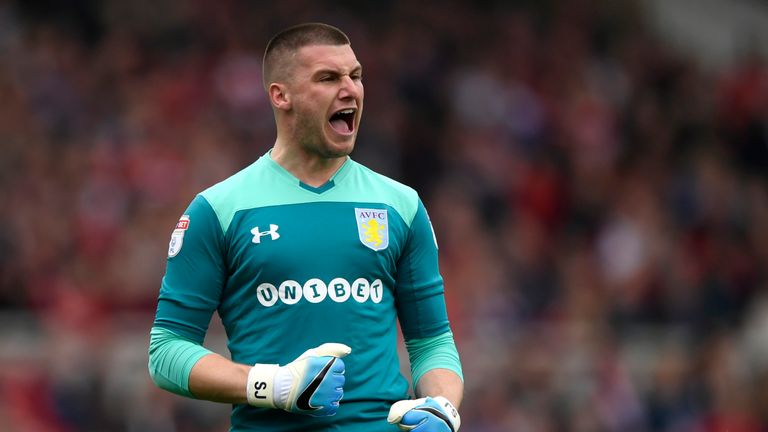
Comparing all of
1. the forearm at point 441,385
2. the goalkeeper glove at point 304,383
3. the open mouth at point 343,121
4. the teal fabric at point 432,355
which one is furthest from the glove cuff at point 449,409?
the open mouth at point 343,121

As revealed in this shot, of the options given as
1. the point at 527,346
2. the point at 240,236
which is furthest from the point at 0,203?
the point at 240,236

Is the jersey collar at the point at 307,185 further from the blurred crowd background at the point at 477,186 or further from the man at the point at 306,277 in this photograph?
the blurred crowd background at the point at 477,186

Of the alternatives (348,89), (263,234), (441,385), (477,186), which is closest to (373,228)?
(263,234)

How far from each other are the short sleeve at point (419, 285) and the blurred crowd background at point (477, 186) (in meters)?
5.73

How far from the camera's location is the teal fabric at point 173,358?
190 inches

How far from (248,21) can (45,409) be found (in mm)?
5893

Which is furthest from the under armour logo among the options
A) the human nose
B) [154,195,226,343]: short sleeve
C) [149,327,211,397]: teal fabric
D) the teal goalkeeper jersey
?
the human nose

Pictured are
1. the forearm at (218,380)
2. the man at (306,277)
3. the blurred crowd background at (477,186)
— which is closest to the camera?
the forearm at (218,380)

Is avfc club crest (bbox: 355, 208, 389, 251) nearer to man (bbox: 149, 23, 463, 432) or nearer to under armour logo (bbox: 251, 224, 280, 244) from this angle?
man (bbox: 149, 23, 463, 432)

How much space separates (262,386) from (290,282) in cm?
42

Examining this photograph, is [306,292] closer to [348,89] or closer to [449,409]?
[449,409]

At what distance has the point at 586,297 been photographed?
40.5 ft

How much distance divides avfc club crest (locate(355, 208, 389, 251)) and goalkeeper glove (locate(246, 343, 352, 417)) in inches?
18.7

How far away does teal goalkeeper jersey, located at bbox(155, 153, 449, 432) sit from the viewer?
492cm
